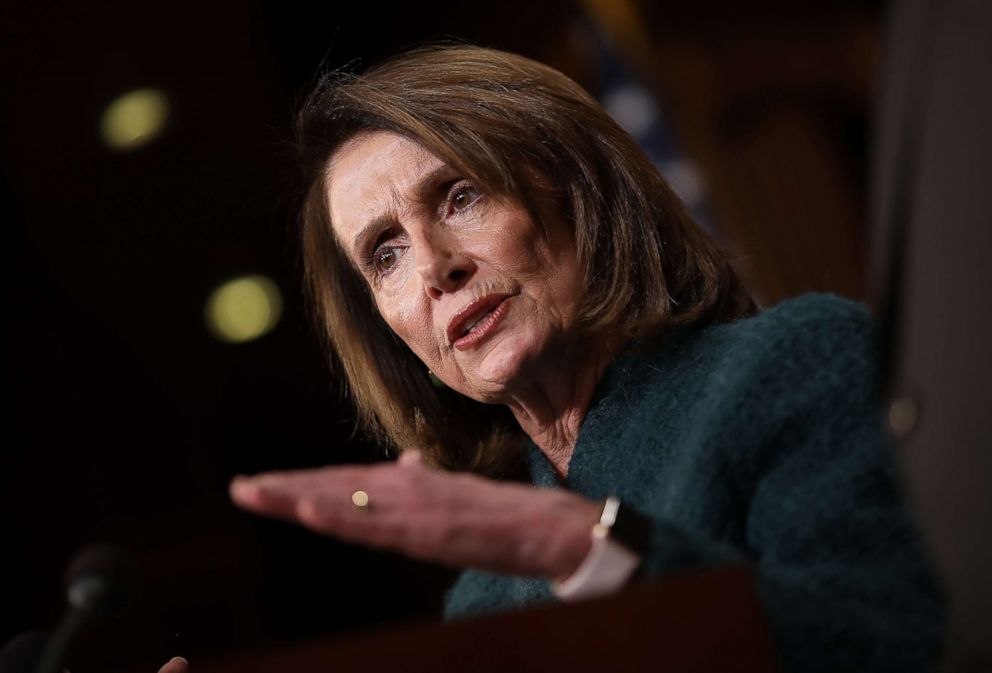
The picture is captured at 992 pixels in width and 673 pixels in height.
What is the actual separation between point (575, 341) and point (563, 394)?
45mm

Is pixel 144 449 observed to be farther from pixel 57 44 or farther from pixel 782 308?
pixel 782 308

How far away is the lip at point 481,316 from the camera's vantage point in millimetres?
851

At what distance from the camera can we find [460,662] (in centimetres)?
58

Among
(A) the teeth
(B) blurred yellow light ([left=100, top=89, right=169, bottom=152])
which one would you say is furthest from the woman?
(B) blurred yellow light ([left=100, top=89, right=169, bottom=152])

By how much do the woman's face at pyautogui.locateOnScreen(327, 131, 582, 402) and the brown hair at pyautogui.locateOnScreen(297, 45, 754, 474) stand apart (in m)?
0.02

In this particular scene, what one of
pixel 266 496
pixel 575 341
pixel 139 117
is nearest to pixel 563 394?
pixel 575 341

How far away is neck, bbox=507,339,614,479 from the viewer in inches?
34.7

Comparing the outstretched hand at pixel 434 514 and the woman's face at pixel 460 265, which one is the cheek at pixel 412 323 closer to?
the woman's face at pixel 460 265

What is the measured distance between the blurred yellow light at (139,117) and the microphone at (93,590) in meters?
0.42

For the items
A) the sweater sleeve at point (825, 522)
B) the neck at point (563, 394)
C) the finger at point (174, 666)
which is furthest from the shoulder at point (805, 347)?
the finger at point (174, 666)

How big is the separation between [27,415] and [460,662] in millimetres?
597

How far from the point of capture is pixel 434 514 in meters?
0.56

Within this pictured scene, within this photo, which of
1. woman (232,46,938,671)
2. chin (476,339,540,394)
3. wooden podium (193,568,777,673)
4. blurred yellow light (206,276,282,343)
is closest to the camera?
wooden podium (193,568,777,673)

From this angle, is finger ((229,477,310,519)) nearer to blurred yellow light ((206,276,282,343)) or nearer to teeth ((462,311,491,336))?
teeth ((462,311,491,336))
